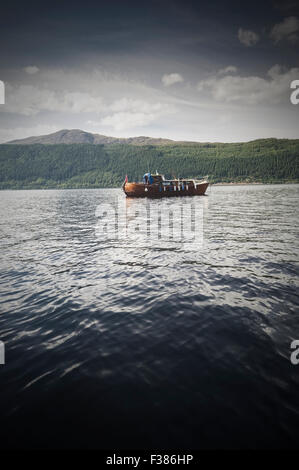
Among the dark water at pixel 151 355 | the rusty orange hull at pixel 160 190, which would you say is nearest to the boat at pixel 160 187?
the rusty orange hull at pixel 160 190

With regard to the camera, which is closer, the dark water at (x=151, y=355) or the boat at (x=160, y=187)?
the dark water at (x=151, y=355)

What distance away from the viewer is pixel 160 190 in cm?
6762

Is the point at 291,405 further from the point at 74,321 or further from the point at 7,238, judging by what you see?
the point at 7,238

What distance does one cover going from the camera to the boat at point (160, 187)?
66.4 metres

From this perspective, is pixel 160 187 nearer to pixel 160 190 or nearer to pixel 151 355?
pixel 160 190

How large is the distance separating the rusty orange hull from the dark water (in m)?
56.4

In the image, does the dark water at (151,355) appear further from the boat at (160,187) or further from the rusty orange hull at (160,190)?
the rusty orange hull at (160,190)

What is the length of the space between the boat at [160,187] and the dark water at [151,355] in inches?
2214

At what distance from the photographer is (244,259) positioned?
12.8m

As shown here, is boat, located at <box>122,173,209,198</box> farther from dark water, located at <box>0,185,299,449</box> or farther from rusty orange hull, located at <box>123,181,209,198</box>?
dark water, located at <box>0,185,299,449</box>

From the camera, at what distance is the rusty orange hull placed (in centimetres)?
6681

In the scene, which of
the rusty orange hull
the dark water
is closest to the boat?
the rusty orange hull
